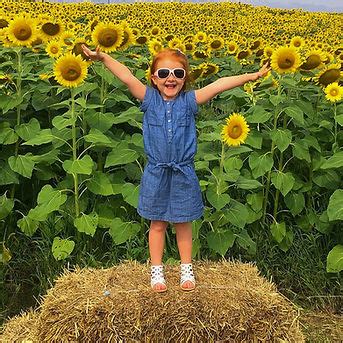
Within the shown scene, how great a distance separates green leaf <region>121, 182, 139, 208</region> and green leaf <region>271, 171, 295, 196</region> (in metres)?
0.97

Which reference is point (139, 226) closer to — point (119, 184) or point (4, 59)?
point (119, 184)

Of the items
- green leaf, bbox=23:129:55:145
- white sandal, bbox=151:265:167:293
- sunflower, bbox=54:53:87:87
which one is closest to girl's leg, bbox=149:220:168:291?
white sandal, bbox=151:265:167:293

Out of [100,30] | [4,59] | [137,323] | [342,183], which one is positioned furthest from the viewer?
[4,59]

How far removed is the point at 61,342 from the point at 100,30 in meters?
2.16

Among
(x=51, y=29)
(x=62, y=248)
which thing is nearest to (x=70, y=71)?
(x=62, y=248)

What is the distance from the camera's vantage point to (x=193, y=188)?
11.0 ft

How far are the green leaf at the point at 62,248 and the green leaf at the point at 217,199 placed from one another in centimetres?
97

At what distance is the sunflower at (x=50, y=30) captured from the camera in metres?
5.23

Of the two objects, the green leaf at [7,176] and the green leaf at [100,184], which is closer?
the green leaf at [100,184]

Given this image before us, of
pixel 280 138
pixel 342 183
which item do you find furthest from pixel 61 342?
pixel 342 183

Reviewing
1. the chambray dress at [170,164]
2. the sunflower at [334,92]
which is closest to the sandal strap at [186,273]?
the chambray dress at [170,164]

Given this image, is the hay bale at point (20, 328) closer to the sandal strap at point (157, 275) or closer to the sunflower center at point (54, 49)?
the sandal strap at point (157, 275)

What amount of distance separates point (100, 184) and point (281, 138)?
129cm

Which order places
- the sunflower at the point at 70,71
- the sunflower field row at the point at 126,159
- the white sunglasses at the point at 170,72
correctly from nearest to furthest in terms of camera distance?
the white sunglasses at the point at 170,72 → the sunflower at the point at 70,71 → the sunflower field row at the point at 126,159
